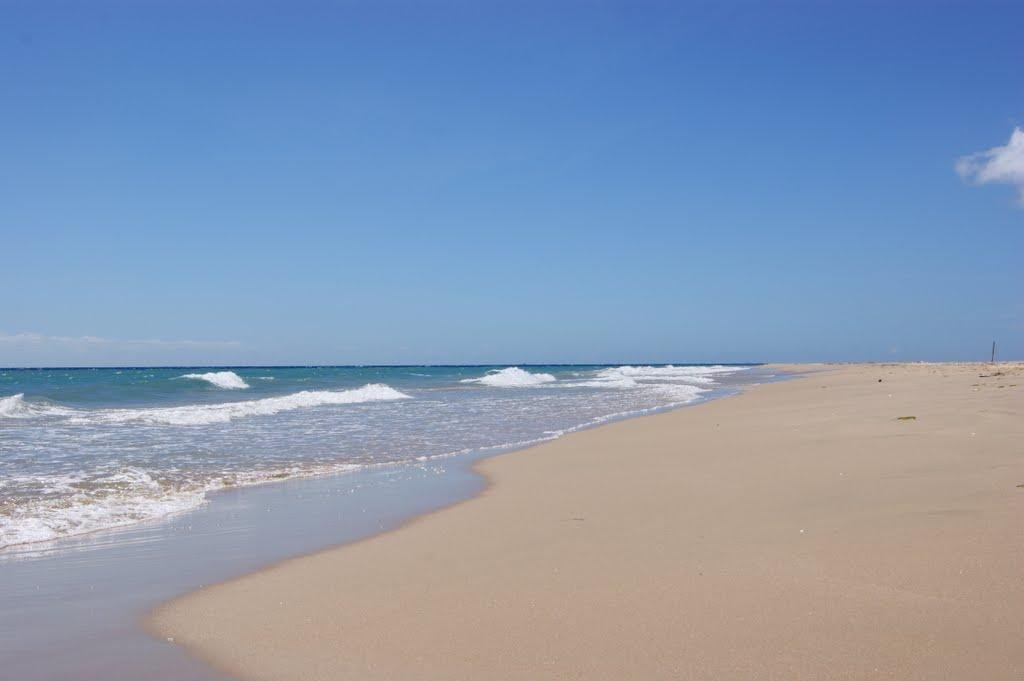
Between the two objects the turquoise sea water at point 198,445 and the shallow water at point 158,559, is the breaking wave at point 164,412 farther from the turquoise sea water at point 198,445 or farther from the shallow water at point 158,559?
the shallow water at point 158,559

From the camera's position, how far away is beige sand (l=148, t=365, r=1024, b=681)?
Answer: 3398 mm

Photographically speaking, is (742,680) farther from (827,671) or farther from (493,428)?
(493,428)

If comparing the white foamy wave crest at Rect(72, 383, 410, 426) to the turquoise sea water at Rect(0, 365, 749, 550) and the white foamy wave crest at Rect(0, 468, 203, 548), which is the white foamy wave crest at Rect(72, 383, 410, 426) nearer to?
the turquoise sea water at Rect(0, 365, 749, 550)

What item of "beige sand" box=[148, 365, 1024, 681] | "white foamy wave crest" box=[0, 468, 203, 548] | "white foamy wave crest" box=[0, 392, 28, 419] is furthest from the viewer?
"white foamy wave crest" box=[0, 392, 28, 419]

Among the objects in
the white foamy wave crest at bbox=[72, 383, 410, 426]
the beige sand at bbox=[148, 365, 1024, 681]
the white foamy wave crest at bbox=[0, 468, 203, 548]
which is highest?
the beige sand at bbox=[148, 365, 1024, 681]

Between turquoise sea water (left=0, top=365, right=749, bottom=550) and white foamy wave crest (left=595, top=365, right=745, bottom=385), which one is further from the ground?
white foamy wave crest (left=595, top=365, right=745, bottom=385)

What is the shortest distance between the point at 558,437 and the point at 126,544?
9.13 m

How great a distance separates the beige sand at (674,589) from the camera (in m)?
3.40

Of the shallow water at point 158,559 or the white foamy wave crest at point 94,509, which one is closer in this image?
the shallow water at point 158,559

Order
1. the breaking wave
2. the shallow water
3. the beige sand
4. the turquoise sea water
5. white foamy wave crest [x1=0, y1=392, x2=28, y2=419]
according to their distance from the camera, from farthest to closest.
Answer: white foamy wave crest [x1=0, y1=392, x2=28, y2=419], the breaking wave, the turquoise sea water, the shallow water, the beige sand

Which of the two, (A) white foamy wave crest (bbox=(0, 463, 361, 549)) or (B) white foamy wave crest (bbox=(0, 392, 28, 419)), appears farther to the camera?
(B) white foamy wave crest (bbox=(0, 392, 28, 419))

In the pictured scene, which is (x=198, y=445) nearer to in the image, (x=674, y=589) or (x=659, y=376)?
(x=674, y=589)

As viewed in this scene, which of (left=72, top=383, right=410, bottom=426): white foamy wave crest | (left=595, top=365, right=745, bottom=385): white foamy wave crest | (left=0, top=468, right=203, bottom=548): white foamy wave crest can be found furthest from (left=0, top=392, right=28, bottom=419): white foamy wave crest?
(left=595, top=365, right=745, bottom=385): white foamy wave crest

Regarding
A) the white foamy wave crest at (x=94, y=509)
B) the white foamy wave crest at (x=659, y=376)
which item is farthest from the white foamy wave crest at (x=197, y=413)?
the white foamy wave crest at (x=659, y=376)
